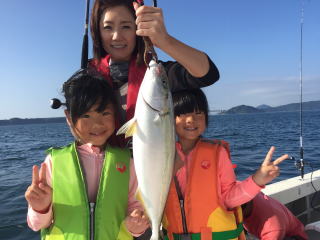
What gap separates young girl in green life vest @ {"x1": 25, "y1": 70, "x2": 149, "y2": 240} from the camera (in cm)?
238

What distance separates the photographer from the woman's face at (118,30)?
104 inches

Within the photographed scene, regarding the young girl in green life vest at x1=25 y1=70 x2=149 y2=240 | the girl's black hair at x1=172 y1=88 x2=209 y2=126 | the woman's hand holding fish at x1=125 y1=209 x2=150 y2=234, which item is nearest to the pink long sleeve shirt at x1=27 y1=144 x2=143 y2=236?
the young girl in green life vest at x1=25 y1=70 x2=149 y2=240

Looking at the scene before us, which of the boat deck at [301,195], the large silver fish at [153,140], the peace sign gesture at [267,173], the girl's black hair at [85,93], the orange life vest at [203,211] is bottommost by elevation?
the boat deck at [301,195]

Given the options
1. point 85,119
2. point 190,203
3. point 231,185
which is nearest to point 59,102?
point 85,119

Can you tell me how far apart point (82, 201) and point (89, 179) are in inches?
9.8

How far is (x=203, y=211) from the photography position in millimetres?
2811

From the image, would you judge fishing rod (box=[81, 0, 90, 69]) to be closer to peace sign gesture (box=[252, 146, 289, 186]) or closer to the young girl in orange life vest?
the young girl in orange life vest

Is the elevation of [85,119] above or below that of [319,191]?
above

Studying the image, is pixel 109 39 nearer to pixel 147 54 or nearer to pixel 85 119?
pixel 147 54

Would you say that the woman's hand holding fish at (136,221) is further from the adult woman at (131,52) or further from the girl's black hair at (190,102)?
the girl's black hair at (190,102)

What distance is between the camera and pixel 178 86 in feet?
8.54

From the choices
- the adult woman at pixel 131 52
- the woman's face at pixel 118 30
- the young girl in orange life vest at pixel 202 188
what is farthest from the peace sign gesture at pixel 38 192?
the woman's face at pixel 118 30

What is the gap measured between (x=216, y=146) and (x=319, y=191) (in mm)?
3259

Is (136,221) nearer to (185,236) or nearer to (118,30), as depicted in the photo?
(185,236)
